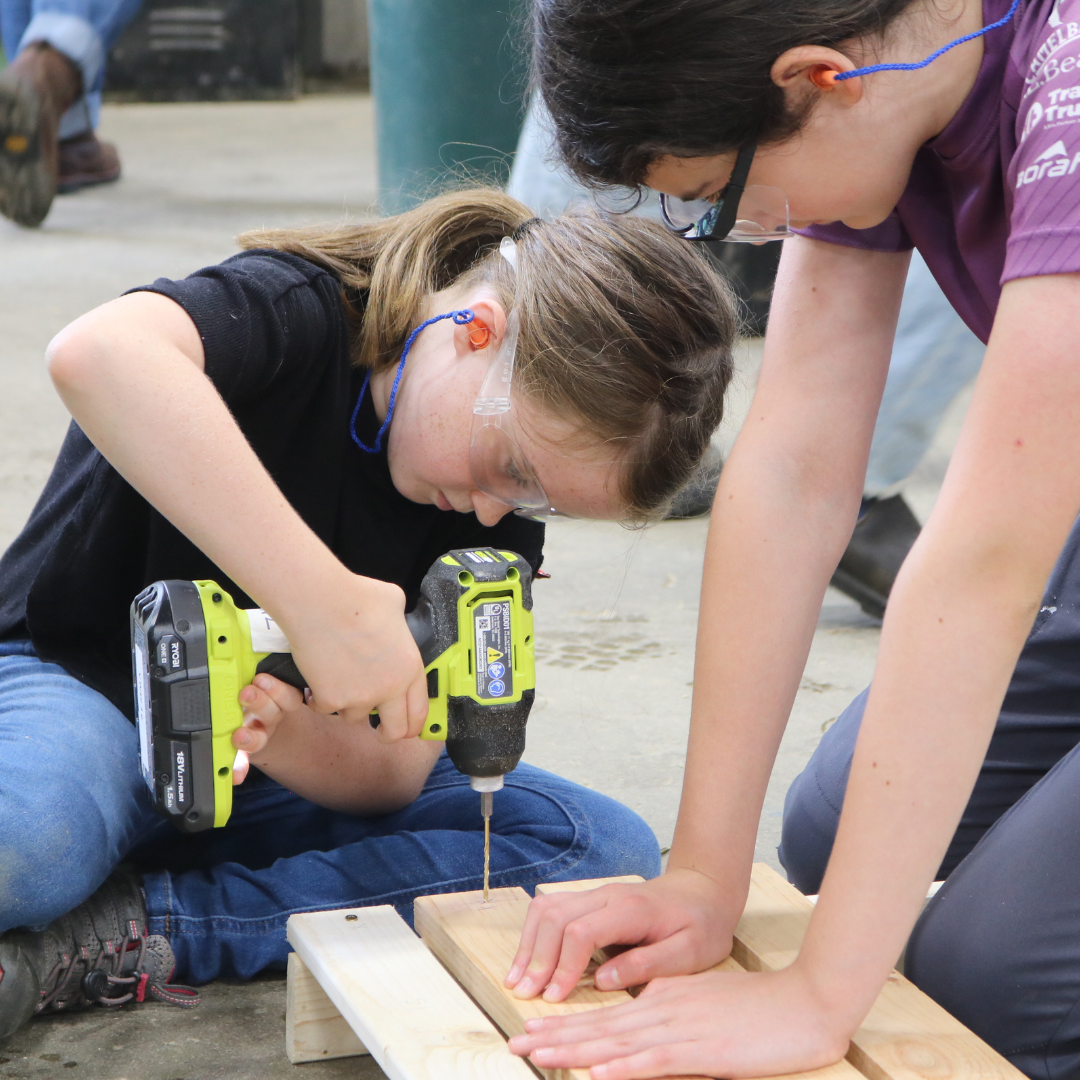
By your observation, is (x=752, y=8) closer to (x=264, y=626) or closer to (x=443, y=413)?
(x=443, y=413)

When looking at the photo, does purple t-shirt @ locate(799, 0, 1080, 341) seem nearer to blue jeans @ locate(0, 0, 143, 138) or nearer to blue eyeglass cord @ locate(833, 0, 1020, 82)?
blue eyeglass cord @ locate(833, 0, 1020, 82)

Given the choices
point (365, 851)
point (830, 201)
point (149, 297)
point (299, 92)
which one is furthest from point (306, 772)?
point (299, 92)

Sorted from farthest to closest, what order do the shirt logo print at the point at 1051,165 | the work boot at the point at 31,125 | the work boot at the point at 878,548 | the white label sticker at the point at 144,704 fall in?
the work boot at the point at 31,125, the work boot at the point at 878,548, the white label sticker at the point at 144,704, the shirt logo print at the point at 1051,165

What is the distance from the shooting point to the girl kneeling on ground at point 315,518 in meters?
1.57

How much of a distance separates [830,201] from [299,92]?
13.3 m

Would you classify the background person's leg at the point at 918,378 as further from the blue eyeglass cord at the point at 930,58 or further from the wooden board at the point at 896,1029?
the blue eyeglass cord at the point at 930,58

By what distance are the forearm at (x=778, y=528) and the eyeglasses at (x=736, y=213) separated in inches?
7.6

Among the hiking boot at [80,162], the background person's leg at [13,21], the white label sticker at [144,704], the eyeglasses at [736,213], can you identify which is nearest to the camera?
the eyeglasses at [736,213]

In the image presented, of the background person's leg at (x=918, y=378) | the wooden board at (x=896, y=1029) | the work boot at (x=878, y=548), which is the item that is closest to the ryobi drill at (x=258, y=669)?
the wooden board at (x=896, y=1029)

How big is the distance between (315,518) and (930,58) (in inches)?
42.4

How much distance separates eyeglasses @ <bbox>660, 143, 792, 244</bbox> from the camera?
4.65 ft

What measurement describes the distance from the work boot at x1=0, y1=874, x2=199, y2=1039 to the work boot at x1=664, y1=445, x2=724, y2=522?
950mm

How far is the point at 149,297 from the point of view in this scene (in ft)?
5.38

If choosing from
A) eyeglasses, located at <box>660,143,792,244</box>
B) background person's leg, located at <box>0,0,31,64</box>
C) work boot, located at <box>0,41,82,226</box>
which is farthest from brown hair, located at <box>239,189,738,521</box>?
background person's leg, located at <box>0,0,31,64</box>
